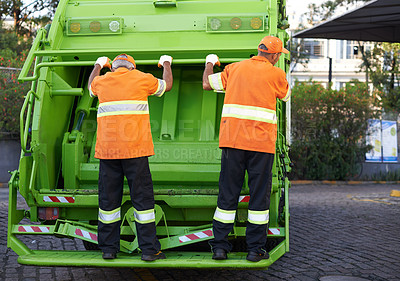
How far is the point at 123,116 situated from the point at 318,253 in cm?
273

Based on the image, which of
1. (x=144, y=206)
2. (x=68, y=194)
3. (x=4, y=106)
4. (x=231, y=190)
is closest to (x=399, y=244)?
(x=231, y=190)

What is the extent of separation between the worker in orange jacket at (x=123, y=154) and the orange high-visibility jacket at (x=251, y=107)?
61 cm

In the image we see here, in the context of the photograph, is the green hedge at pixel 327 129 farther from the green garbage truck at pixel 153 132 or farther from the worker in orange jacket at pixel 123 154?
the worker in orange jacket at pixel 123 154

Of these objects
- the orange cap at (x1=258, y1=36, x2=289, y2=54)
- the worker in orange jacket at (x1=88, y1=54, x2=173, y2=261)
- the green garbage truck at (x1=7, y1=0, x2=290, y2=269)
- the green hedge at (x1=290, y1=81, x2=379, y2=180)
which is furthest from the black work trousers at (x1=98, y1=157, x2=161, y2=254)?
the green hedge at (x1=290, y1=81, x2=379, y2=180)

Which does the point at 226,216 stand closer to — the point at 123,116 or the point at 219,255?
the point at 219,255

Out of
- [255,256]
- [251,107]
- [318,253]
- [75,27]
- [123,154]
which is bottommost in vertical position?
[318,253]

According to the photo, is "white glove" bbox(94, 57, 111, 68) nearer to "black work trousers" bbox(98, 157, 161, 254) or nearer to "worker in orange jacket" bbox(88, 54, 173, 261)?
"worker in orange jacket" bbox(88, 54, 173, 261)

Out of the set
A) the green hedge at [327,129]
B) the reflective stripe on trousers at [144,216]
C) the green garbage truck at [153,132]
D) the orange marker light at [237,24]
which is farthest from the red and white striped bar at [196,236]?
the green hedge at [327,129]

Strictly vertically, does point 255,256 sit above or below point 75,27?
below

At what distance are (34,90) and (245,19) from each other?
6.52 ft

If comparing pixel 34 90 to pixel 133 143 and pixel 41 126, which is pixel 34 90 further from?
pixel 133 143

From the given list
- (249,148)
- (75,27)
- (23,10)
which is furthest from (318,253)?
(23,10)

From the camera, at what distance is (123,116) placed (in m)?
4.00

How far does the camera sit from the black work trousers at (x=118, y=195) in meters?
4.01
